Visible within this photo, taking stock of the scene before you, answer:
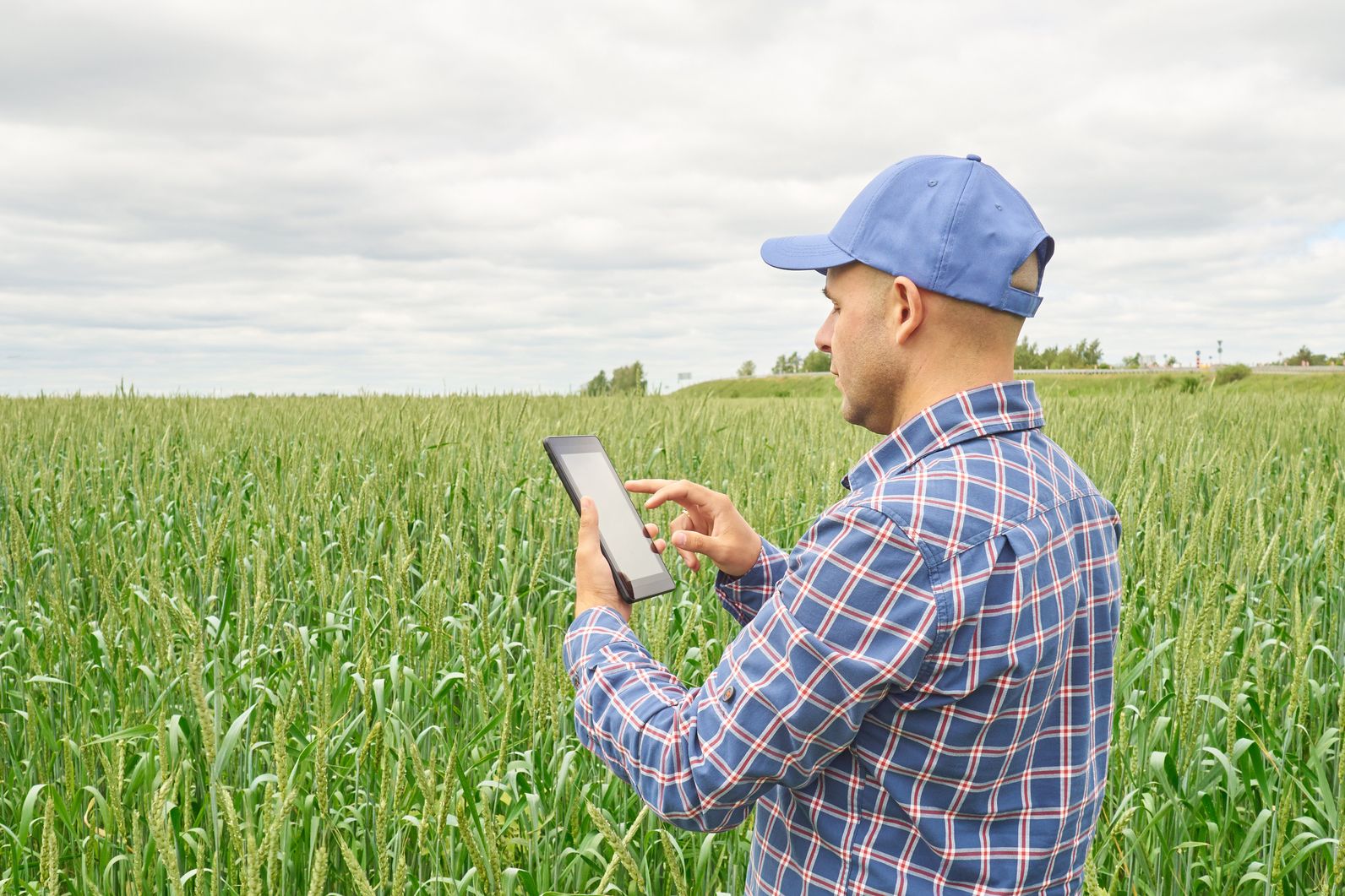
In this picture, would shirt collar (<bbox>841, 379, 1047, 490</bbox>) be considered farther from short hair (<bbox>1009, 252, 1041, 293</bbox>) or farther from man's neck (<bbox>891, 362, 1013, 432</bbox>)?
short hair (<bbox>1009, 252, 1041, 293</bbox>)

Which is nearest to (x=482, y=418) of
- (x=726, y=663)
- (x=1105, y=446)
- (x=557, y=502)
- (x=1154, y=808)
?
(x=557, y=502)

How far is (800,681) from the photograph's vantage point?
1.05m

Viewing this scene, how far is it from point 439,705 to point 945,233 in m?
2.00

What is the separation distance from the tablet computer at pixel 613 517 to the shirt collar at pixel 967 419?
0.50 m

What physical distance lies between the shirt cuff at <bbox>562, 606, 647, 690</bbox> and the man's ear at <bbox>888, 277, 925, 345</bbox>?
0.55m

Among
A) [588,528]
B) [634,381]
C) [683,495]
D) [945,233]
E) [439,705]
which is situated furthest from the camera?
[634,381]

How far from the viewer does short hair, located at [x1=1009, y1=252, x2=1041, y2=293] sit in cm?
121

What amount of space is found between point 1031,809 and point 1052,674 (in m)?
0.19

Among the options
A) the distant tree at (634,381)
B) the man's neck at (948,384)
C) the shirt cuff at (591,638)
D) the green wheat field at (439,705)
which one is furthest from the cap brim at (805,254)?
the distant tree at (634,381)

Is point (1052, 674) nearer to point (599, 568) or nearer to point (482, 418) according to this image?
point (599, 568)

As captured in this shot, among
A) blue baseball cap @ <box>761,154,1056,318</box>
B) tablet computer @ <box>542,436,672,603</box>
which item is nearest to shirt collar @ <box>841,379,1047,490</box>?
blue baseball cap @ <box>761,154,1056,318</box>

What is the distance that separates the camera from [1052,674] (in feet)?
3.76

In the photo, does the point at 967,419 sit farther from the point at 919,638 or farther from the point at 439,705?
the point at 439,705

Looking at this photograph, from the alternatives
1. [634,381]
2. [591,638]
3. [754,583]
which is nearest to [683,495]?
[754,583]
